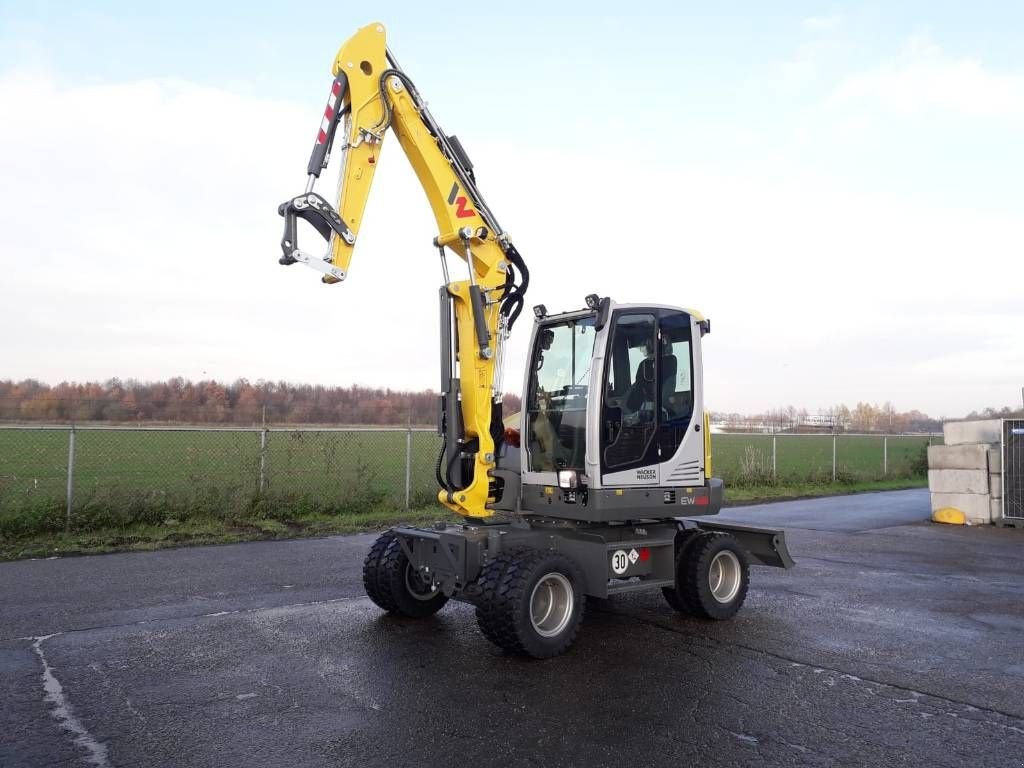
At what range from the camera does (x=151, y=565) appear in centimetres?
1002

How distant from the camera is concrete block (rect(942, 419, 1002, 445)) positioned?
52.5 feet

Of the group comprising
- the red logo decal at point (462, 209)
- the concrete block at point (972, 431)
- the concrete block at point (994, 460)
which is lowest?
the concrete block at point (994, 460)

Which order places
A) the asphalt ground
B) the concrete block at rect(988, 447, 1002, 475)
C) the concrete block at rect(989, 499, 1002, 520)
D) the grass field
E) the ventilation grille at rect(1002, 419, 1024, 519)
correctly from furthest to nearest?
the concrete block at rect(988, 447, 1002, 475)
the concrete block at rect(989, 499, 1002, 520)
the ventilation grille at rect(1002, 419, 1024, 519)
the grass field
the asphalt ground

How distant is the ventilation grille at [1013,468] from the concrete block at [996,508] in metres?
0.09

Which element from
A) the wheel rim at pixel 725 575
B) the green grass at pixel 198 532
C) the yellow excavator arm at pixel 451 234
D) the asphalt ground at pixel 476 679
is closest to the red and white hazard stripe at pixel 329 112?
the yellow excavator arm at pixel 451 234

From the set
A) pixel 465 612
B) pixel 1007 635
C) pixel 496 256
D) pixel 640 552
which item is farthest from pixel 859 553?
pixel 496 256

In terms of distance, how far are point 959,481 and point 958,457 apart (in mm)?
487

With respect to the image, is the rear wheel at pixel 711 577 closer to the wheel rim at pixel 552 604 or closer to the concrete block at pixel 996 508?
the wheel rim at pixel 552 604

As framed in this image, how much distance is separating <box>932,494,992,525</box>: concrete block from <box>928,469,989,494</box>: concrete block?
0.10 m

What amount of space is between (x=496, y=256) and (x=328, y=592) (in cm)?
398

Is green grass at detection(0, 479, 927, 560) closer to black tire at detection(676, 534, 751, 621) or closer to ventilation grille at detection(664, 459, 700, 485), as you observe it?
black tire at detection(676, 534, 751, 621)

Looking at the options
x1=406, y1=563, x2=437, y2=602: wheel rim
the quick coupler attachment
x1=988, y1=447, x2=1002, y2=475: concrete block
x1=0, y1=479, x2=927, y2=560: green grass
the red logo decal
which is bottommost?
x1=0, y1=479, x2=927, y2=560: green grass

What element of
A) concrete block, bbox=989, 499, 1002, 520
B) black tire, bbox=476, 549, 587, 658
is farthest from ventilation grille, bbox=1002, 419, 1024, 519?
black tire, bbox=476, 549, 587, 658

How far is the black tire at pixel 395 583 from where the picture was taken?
24.4ft
